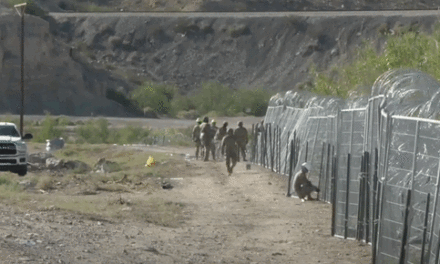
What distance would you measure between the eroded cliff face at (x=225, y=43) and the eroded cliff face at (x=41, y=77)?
12.3m

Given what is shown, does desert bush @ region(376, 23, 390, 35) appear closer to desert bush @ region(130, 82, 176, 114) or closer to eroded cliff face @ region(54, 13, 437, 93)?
eroded cliff face @ region(54, 13, 437, 93)

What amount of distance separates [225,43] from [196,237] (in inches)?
3085

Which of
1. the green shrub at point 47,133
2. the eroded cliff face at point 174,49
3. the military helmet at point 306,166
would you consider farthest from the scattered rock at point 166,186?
the eroded cliff face at point 174,49

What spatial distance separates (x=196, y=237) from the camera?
51.7 ft

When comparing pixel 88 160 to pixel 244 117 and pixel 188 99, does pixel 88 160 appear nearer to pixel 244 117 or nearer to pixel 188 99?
pixel 244 117

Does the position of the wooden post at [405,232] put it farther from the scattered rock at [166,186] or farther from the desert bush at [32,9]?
the desert bush at [32,9]

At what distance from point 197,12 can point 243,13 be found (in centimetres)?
480

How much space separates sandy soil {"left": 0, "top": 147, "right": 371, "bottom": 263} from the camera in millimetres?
12758

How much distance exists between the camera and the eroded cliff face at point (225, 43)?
8888 cm

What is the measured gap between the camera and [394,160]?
1183 cm

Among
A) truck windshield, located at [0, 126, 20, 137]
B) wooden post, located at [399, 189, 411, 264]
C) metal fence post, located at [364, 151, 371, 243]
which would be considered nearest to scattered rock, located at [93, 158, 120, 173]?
truck windshield, located at [0, 126, 20, 137]

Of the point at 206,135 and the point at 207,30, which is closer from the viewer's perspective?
the point at 206,135

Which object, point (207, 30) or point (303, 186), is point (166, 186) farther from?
point (207, 30)

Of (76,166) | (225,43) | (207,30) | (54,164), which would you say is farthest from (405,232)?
(207,30)
